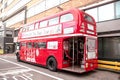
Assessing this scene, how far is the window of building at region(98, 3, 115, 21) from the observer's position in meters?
13.4

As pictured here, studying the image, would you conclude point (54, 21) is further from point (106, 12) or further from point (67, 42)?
point (106, 12)

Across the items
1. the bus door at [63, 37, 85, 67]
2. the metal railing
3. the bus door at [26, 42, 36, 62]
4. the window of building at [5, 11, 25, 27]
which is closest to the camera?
the bus door at [63, 37, 85, 67]

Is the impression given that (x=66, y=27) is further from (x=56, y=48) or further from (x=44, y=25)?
(x=44, y=25)

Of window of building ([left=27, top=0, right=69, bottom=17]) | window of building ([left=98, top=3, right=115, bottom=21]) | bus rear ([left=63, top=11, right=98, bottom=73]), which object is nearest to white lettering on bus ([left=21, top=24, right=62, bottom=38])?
bus rear ([left=63, top=11, right=98, bottom=73])

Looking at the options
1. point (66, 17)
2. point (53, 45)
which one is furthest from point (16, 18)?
point (66, 17)

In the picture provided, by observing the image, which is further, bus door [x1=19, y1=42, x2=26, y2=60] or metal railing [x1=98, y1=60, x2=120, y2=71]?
bus door [x1=19, y1=42, x2=26, y2=60]

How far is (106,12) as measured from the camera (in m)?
13.8

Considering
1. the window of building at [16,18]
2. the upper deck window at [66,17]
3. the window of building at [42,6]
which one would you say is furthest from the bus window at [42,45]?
the window of building at [16,18]

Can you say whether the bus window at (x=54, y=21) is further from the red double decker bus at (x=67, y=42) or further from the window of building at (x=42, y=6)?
the window of building at (x=42, y=6)

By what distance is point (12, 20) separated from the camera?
40312mm

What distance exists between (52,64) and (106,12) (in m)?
6.48

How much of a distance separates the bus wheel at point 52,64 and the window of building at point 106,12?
5.98 m

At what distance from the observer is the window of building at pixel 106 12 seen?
13352 millimetres

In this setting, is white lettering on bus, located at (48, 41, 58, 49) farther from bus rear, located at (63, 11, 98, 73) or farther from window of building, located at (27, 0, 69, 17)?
window of building, located at (27, 0, 69, 17)
